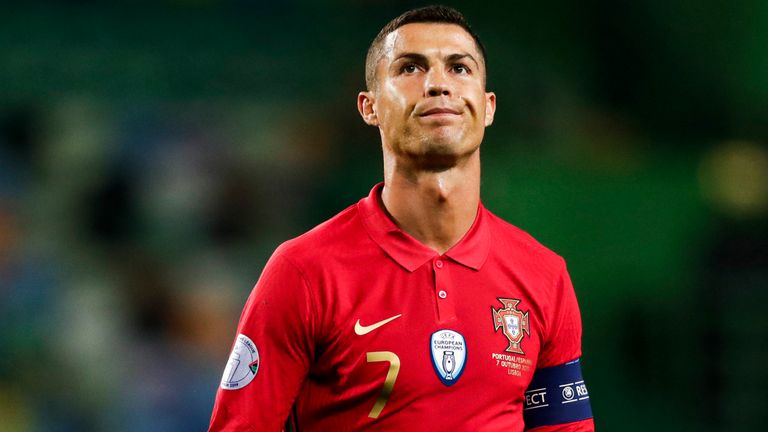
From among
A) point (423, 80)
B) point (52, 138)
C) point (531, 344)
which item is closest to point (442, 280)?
point (531, 344)

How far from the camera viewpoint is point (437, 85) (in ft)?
6.77

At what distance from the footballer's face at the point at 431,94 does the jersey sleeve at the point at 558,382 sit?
0.45 metres

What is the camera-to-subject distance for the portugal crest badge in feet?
6.78

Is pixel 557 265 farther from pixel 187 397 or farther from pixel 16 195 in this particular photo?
pixel 16 195

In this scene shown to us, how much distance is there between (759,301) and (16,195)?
3.66m

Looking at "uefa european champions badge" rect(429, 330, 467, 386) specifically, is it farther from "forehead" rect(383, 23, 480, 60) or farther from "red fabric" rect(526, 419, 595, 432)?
"forehead" rect(383, 23, 480, 60)

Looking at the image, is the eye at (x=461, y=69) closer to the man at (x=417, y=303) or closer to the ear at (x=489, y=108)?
the man at (x=417, y=303)

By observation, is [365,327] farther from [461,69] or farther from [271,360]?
[461,69]

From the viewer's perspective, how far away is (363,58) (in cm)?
499

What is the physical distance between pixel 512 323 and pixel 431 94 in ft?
1.79

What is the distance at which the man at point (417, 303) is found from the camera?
6.43 feet

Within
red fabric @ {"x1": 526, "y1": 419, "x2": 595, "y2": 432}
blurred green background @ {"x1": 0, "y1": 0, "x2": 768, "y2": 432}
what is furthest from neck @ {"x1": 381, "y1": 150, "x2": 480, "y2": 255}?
blurred green background @ {"x1": 0, "y1": 0, "x2": 768, "y2": 432}

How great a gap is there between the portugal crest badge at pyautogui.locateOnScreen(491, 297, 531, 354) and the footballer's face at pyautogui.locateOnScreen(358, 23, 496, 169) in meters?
0.35

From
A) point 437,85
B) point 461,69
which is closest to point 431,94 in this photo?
point 437,85
